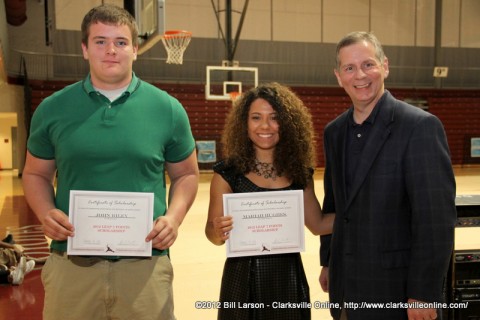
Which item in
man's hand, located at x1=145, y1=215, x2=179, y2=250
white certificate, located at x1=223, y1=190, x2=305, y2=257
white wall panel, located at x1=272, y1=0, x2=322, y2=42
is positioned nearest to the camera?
man's hand, located at x1=145, y1=215, x2=179, y2=250

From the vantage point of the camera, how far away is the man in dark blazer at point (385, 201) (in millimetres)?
2191

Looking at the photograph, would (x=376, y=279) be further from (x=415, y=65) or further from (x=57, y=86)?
(x=415, y=65)

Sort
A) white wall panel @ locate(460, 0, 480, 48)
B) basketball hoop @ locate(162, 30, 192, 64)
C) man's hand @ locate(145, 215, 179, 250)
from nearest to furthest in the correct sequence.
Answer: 1. man's hand @ locate(145, 215, 179, 250)
2. basketball hoop @ locate(162, 30, 192, 64)
3. white wall panel @ locate(460, 0, 480, 48)

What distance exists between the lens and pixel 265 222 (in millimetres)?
2646

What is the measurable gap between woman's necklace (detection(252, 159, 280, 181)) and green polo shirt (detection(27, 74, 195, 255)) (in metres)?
0.59

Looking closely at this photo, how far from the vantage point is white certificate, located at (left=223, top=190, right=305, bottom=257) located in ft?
8.60

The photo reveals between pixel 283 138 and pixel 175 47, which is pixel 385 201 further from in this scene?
pixel 175 47

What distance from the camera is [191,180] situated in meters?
2.52

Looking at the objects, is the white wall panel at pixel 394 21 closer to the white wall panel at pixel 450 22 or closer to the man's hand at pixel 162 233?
the white wall panel at pixel 450 22

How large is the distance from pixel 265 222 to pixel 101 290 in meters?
0.88

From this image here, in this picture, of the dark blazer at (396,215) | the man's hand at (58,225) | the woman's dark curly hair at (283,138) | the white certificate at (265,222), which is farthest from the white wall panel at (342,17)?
the man's hand at (58,225)

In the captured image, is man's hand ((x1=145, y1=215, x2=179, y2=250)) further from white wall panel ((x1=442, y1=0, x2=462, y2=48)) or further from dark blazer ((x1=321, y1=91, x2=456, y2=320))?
white wall panel ((x1=442, y1=0, x2=462, y2=48))

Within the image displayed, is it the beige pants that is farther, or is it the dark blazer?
the beige pants

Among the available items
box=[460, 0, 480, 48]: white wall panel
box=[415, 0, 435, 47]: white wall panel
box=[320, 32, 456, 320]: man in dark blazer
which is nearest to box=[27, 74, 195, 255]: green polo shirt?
box=[320, 32, 456, 320]: man in dark blazer
